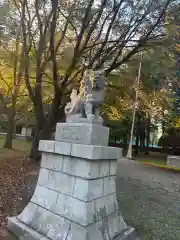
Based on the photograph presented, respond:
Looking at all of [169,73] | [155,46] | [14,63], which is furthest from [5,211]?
[169,73]

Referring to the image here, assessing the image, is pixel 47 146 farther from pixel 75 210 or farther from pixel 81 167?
pixel 75 210

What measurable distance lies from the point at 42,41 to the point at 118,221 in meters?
6.97

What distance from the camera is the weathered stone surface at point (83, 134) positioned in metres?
3.71

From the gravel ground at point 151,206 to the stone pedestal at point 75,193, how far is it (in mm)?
656

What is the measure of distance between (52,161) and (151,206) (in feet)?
10.8

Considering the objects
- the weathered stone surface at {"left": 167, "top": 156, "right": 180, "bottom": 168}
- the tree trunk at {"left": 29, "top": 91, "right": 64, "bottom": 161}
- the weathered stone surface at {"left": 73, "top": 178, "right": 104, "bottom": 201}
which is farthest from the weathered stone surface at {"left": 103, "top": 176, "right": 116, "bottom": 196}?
the weathered stone surface at {"left": 167, "top": 156, "right": 180, "bottom": 168}

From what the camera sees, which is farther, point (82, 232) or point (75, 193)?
point (75, 193)

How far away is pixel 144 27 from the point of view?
8445 millimetres

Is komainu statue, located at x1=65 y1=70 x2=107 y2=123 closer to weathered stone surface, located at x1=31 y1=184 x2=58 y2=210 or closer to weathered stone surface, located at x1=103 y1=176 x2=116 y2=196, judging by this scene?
weathered stone surface, located at x1=103 y1=176 x2=116 y2=196

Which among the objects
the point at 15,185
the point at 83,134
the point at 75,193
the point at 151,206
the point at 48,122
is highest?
the point at 48,122

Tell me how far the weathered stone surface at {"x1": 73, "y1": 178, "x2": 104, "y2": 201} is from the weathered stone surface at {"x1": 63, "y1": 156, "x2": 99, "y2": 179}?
0.31 ft

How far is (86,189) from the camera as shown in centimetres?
353

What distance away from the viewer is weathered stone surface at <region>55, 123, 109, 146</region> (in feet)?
12.2

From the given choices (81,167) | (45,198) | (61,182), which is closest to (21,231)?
(45,198)
